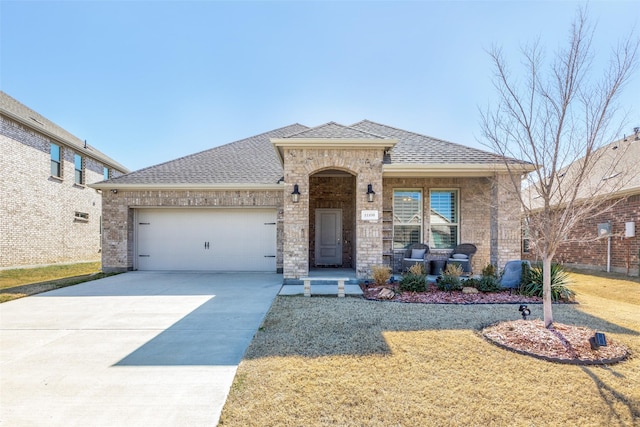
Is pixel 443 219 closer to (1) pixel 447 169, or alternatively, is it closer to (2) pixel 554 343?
(1) pixel 447 169

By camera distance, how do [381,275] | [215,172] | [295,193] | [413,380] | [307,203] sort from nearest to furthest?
[413,380] → [381,275] → [295,193] → [307,203] → [215,172]

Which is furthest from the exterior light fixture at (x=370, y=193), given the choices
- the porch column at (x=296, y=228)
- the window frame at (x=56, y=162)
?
the window frame at (x=56, y=162)

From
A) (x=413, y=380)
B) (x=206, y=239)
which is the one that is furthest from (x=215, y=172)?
(x=413, y=380)

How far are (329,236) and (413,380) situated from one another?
29.6 ft

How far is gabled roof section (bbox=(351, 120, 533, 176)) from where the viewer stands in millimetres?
9133

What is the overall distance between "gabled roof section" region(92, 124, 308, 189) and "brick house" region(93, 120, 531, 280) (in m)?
0.04

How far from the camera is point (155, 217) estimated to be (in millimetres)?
11531

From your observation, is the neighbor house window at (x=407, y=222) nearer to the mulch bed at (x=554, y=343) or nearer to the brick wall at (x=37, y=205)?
the mulch bed at (x=554, y=343)

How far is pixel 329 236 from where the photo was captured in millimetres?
12102

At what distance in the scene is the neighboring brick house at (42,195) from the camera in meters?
12.3

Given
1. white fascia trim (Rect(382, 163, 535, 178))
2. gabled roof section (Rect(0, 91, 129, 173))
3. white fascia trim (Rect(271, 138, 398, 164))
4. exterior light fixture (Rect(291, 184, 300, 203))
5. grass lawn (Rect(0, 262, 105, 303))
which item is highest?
gabled roof section (Rect(0, 91, 129, 173))

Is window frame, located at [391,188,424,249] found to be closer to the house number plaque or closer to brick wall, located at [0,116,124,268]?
the house number plaque

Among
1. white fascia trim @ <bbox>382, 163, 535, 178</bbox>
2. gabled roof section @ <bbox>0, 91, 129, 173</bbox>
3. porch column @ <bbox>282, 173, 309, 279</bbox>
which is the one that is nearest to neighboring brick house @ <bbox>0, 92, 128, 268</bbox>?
gabled roof section @ <bbox>0, 91, 129, 173</bbox>

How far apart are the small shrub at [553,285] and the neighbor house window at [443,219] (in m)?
3.08
